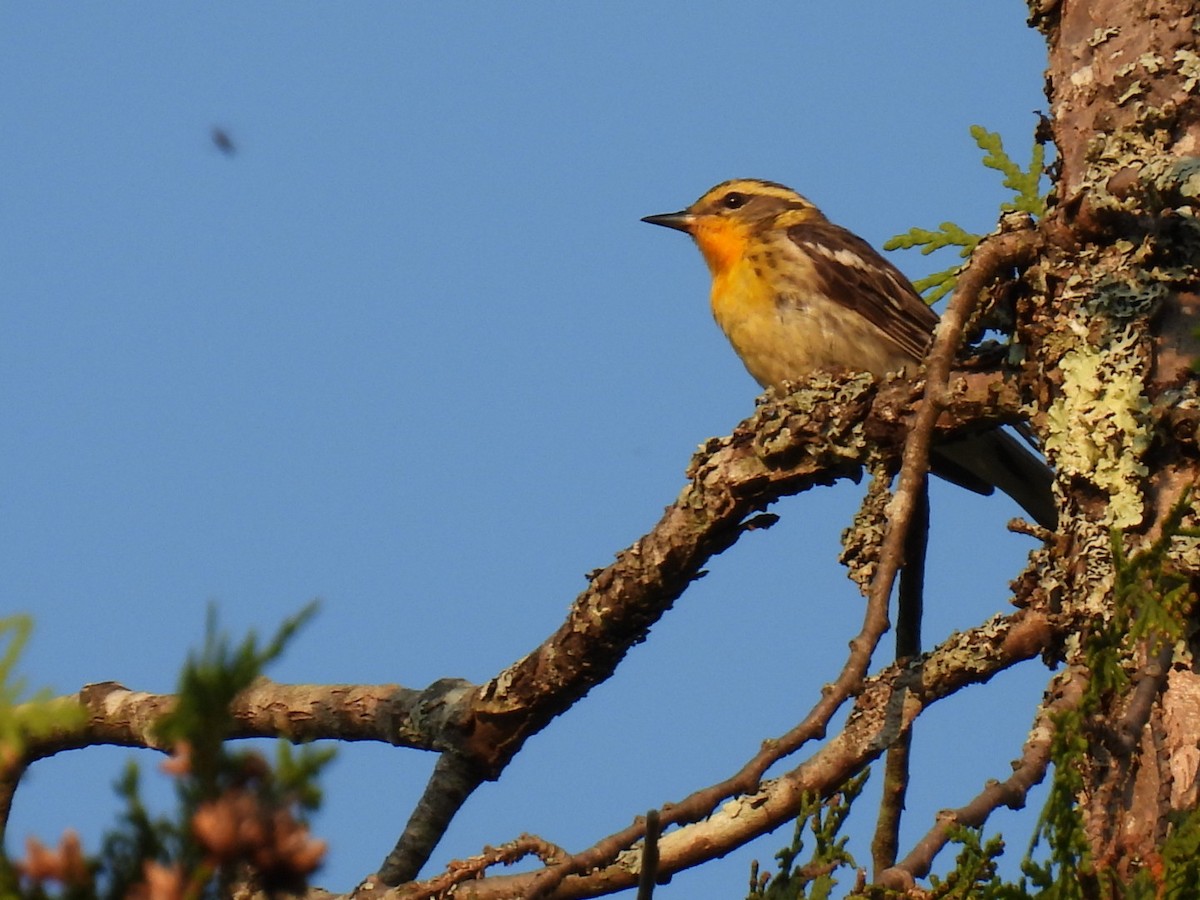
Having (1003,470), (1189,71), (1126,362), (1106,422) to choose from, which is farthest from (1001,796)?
(1003,470)

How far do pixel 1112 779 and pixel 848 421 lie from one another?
1.45 metres

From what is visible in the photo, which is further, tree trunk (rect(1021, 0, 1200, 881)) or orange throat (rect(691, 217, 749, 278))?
orange throat (rect(691, 217, 749, 278))

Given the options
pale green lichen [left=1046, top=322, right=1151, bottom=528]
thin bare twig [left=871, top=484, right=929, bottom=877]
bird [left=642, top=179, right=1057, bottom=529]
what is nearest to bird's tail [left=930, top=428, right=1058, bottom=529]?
bird [left=642, top=179, right=1057, bottom=529]

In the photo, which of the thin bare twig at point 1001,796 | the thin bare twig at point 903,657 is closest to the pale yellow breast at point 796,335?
the thin bare twig at point 903,657

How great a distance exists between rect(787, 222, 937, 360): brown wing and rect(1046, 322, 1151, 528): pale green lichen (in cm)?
343

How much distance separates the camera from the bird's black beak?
8.88 meters

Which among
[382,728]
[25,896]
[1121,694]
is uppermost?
[382,728]

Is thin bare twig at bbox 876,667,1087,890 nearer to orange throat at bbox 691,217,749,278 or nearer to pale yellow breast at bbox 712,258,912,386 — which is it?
pale yellow breast at bbox 712,258,912,386

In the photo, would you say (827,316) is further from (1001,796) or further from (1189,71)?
(1001,796)

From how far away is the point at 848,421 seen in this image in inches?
177

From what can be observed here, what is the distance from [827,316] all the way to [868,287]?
333 millimetres

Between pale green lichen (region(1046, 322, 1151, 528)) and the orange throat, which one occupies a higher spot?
the orange throat

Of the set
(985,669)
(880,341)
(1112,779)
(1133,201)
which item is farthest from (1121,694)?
(880,341)

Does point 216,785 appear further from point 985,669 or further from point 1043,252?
point 1043,252
